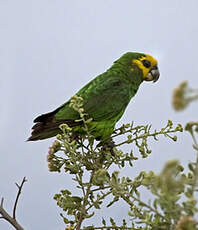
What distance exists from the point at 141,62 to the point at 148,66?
0.13 ft

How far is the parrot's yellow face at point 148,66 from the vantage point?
171 cm

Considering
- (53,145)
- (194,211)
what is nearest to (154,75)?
(53,145)

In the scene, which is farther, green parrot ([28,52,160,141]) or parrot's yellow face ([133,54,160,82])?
parrot's yellow face ([133,54,160,82])

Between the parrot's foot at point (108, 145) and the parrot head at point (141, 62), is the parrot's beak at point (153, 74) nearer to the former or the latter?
the parrot head at point (141, 62)

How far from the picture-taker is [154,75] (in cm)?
177

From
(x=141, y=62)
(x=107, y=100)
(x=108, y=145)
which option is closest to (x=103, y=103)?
(x=107, y=100)

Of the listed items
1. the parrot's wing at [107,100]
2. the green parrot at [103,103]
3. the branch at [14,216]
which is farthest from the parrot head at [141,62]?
the branch at [14,216]

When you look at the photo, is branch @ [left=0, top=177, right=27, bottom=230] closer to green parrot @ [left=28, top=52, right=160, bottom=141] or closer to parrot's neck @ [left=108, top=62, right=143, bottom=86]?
green parrot @ [left=28, top=52, right=160, bottom=141]

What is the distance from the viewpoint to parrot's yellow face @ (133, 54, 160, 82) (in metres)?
1.71

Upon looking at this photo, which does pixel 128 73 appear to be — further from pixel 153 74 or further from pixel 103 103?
pixel 103 103

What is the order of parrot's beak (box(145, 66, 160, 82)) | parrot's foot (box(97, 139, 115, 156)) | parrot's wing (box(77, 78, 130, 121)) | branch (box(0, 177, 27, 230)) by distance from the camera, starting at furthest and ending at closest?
parrot's beak (box(145, 66, 160, 82)), parrot's wing (box(77, 78, 130, 121)), parrot's foot (box(97, 139, 115, 156)), branch (box(0, 177, 27, 230))

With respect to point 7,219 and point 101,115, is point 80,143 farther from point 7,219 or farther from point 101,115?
point 7,219

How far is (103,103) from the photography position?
1412mm

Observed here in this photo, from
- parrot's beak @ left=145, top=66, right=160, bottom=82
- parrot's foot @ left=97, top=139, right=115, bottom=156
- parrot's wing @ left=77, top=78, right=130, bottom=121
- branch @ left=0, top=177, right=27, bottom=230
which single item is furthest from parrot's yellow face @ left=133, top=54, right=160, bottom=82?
branch @ left=0, top=177, right=27, bottom=230
